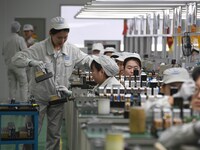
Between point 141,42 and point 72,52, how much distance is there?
22.7 feet

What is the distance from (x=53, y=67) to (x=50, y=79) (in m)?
0.16

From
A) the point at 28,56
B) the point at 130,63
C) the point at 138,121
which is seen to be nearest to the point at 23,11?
the point at 130,63

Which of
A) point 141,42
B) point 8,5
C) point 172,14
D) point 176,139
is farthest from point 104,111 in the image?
point 8,5

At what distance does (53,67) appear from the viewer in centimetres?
673

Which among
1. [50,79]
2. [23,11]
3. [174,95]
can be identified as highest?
[23,11]

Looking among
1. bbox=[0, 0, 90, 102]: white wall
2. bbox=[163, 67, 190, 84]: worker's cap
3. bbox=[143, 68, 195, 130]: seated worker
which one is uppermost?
bbox=[0, 0, 90, 102]: white wall

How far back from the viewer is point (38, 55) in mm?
6750

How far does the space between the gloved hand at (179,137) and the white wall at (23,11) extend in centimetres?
1291

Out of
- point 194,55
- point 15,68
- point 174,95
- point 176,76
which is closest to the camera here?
point 174,95

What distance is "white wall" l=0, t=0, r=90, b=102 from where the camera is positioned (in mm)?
15789

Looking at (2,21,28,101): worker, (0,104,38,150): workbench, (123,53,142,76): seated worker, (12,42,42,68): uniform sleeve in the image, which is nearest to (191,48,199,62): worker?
(123,53,142,76): seated worker

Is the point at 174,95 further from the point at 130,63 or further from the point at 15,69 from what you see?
the point at 15,69

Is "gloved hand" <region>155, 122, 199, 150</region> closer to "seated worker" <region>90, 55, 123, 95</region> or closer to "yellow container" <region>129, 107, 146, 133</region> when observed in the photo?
"yellow container" <region>129, 107, 146, 133</region>

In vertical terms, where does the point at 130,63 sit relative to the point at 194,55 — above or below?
below
